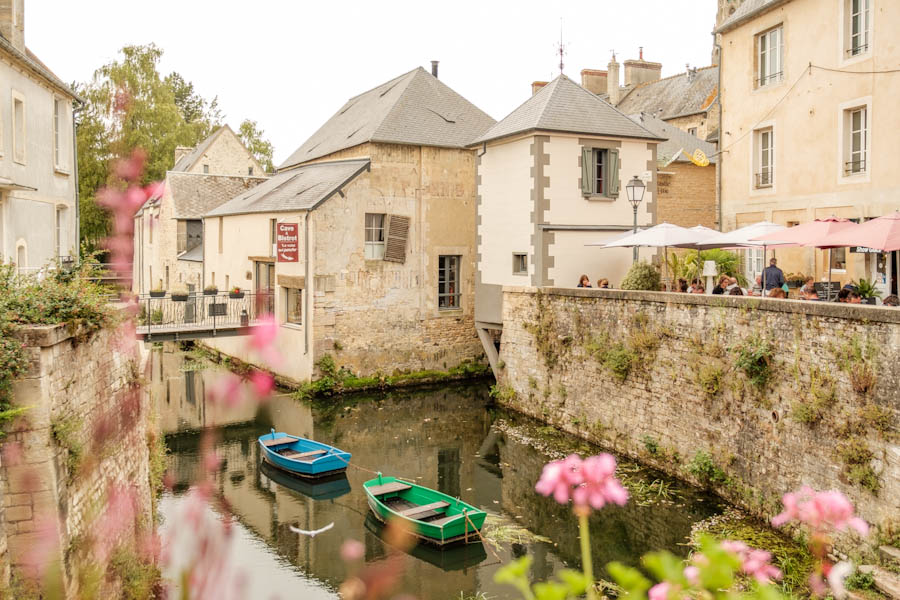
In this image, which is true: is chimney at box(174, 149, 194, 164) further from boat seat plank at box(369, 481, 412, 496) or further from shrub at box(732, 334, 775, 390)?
shrub at box(732, 334, 775, 390)

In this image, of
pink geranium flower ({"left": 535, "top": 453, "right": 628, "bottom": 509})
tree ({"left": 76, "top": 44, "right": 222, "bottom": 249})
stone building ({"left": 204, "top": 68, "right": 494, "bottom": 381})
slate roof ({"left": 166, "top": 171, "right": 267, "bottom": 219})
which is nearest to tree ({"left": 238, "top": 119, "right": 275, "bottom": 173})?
tree ({"left": 76, "top": 44, "right": 222, "bottom": 249})

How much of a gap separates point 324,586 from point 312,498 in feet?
11.7

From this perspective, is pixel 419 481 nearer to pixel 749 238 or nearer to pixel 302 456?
pixel 302 456

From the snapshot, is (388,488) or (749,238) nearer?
(388,488)

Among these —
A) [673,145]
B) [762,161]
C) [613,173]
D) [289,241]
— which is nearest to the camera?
[762,161]

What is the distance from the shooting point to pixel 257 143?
5178cm

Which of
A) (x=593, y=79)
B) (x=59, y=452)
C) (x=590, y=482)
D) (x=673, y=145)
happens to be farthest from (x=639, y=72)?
(x=590, y=482)

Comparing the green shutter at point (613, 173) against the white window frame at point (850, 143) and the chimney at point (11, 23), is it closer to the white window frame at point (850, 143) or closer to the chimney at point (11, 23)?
the white window frame at point (850, 143)

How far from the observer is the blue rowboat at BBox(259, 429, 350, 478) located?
13.9 meters

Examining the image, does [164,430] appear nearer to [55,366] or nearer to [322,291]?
[322,291]

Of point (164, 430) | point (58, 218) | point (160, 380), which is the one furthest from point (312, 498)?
point (160, 380)

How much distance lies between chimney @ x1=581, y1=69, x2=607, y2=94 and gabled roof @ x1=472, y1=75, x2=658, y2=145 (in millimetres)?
20838

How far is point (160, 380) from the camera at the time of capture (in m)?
22.6

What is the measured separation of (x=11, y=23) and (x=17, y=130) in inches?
83.0
